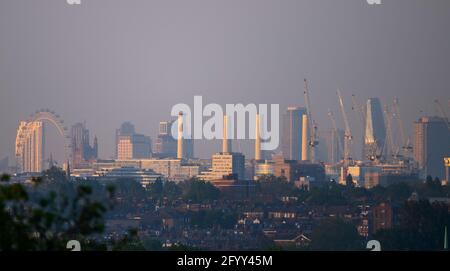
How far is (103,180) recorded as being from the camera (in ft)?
171

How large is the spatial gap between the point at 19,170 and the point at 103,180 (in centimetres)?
1001

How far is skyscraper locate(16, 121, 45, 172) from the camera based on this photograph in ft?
136

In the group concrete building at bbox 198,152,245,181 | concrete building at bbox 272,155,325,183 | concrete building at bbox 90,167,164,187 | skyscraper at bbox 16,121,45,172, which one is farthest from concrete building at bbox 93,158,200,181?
concrete building at bbox 272,155,325,183

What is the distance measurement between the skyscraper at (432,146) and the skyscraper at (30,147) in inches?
523

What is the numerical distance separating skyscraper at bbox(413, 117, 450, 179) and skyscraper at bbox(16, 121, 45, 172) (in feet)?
43.6

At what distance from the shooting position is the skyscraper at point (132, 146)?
47094 millimetres

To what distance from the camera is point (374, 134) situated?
59.3 m

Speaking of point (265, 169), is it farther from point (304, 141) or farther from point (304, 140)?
point (304, 141)

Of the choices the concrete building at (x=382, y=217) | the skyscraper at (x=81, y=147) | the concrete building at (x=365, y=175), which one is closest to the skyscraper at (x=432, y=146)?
the concrete building at (x=365, y=175)

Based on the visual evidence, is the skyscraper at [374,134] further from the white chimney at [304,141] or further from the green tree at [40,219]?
the green tree at [40,219]

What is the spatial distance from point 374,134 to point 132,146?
11760 mm
